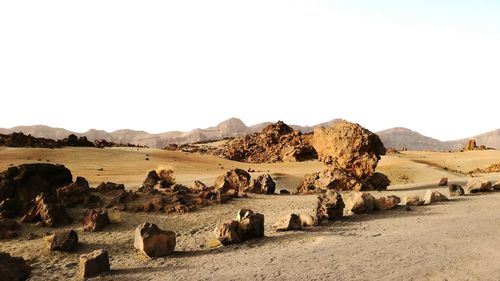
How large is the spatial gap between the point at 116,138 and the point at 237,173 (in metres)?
103

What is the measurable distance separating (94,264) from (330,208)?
4.94 meters

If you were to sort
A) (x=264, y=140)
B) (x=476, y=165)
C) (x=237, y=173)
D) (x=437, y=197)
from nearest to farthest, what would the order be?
(x=437, y=197)
(x=237, y=173)
(x=476, y=165)
(x=264, y=140)

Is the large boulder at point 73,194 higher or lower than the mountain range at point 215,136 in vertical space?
lower

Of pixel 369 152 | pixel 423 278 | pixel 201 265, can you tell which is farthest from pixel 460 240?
pixel 369 152

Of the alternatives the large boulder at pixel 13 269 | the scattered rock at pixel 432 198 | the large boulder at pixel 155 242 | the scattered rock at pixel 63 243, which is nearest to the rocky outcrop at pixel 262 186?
the scattered rock at pixel 432 198

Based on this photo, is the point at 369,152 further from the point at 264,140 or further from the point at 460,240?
the point at 264,140

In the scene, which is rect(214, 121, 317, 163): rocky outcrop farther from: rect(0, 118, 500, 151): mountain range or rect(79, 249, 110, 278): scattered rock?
rect(0, 118, 500, 151): mountain range

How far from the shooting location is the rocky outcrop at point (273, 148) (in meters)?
31.2

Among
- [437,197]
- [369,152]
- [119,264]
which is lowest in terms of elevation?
[119,264]

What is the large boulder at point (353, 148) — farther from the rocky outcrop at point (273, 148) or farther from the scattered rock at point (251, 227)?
the rocky outcrop at point (273, 148)

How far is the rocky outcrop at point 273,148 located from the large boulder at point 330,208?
20276 mm

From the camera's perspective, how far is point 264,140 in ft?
117

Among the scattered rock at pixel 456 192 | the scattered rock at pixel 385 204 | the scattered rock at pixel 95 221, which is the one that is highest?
the scattered rock at pixel 456 192

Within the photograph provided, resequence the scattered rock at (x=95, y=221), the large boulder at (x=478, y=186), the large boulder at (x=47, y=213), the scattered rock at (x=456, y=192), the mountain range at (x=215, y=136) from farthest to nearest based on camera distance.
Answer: the mountain range at (x=215, y=136) < the large boulder at (x=478, y=186) < the scattered rock at (x=456, y=192) < the large boulder at (x=47, y=213) < the scattered rock at (x=95, y=221)
